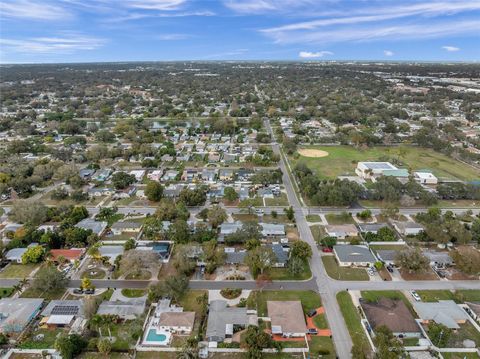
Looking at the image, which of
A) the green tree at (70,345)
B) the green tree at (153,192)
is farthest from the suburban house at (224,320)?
the green tree at (153,192)

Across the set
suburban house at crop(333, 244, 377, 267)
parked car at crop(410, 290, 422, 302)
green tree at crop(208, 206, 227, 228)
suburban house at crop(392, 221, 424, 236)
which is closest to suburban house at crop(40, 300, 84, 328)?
green tree at crop(208, 206, 227, 228)

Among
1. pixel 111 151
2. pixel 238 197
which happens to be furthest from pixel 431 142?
pixel 111 151

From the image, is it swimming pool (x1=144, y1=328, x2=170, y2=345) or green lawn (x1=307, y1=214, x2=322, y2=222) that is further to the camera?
green lawn (x1=307, y1=214, x2=322, y2=222)

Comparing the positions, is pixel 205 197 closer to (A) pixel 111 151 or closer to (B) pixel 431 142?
→ (A) pixel 111 151

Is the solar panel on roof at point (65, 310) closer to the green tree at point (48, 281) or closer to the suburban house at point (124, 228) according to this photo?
the green tree at point (48, 281)

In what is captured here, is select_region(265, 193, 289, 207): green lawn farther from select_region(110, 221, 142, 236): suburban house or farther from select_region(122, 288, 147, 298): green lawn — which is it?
select_region(122, 288, 147, 298): green lawn
